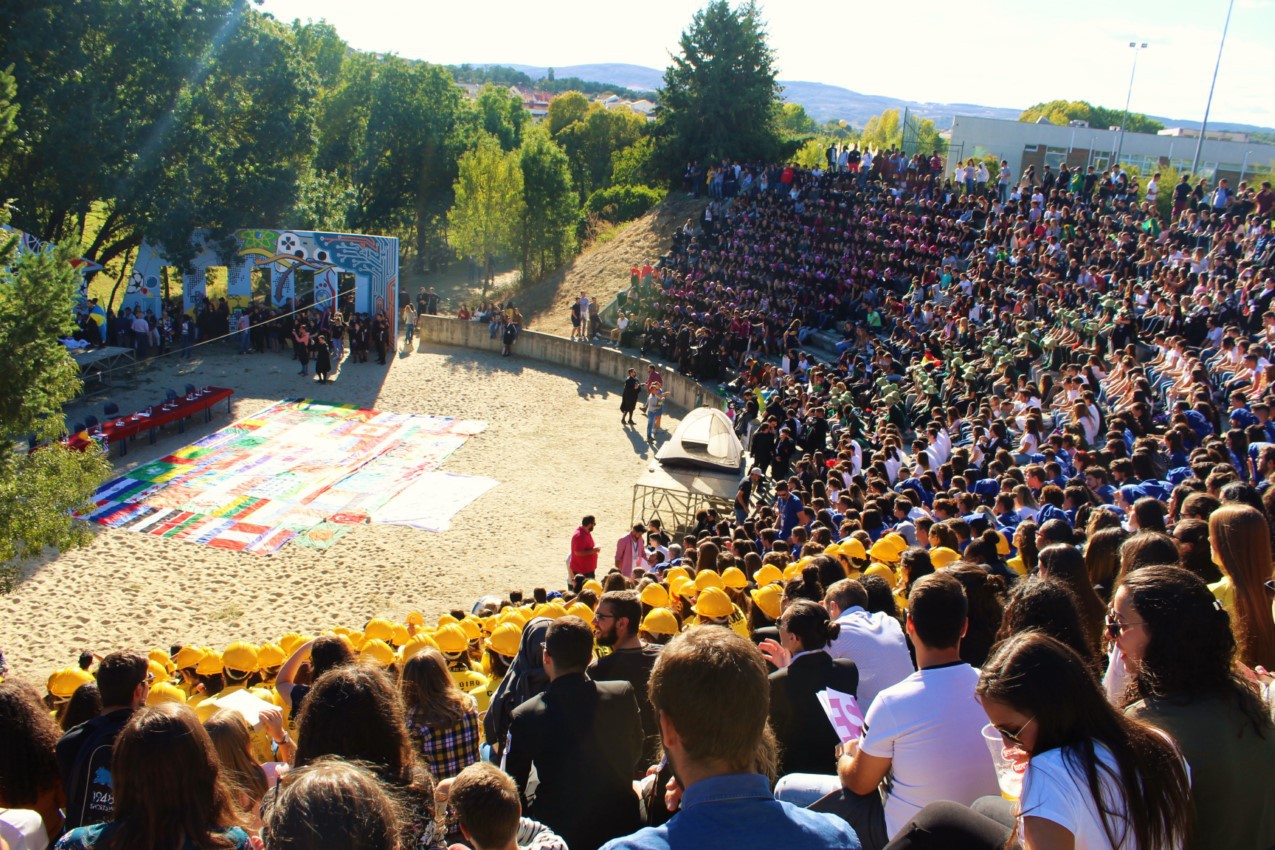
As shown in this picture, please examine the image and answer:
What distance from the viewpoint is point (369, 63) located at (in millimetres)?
47438

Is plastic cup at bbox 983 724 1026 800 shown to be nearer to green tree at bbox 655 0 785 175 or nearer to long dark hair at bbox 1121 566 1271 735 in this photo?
long dark hair at bbox 1121 566 1271 735

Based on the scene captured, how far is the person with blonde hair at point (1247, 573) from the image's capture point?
13.4 ft

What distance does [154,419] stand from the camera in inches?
770

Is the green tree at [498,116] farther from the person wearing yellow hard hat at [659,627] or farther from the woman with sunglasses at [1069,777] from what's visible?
the woman with sunglasses at [1069,777]

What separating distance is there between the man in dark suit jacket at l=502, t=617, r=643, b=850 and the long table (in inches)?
615

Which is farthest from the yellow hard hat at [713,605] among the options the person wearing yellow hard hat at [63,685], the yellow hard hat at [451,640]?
the person wearing yellow hard hat at [63,685]

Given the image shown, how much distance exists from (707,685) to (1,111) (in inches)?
501

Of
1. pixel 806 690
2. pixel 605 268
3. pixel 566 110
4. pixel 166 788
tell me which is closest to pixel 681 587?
pixel 806 690

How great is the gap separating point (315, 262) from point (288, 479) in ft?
37.4

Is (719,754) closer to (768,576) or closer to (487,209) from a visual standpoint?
(768,576)

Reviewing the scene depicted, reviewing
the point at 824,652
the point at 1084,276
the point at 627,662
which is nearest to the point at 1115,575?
the point at 824,652

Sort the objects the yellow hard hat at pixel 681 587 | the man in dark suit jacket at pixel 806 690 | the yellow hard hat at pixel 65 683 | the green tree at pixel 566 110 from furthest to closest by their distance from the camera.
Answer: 1. the green tree at pixel 566 110
2. the yellow hard hat at pixel 681 587
3. the yellow hard hat at pixel 65 683
4. the man in dark suit jacket at pixel 806 690

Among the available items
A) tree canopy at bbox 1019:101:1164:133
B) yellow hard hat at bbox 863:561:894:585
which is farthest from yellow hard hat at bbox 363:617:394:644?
tree canopy at bbox 1019:101:1164:133

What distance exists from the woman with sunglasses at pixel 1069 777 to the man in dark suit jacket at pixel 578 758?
5.10ft
